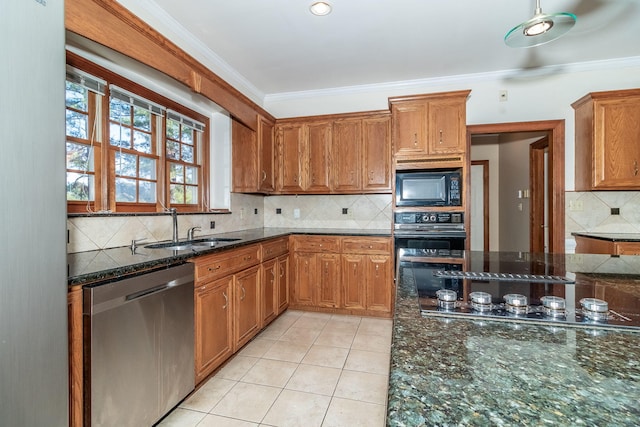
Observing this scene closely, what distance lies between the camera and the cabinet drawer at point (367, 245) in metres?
3.32

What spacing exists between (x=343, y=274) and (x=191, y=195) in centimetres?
180

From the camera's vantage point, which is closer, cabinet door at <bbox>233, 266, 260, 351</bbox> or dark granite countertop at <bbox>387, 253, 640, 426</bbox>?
dark granite countertop at <bbox>387, 253, 640, 426</bbox>

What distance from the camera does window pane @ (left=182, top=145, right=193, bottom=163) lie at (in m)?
3.07

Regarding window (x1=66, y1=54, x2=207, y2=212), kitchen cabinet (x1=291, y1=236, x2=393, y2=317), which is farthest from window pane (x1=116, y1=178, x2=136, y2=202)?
kitchen cabinet (x1=291, y1=236, x2=393, y2=317)

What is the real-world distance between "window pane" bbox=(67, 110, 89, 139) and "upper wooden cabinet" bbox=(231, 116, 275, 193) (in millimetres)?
1438

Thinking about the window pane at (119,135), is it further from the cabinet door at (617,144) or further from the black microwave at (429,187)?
the cabinet door at (617,144)

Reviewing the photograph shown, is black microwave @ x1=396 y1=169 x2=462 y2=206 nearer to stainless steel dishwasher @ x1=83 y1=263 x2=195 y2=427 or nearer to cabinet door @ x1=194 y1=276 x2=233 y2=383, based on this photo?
cabinet door @ x1=194 y1=276 x2=233 y2=383

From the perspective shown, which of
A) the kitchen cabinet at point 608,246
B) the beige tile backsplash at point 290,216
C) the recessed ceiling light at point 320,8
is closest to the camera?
the recessed ceiling light at point 320,8

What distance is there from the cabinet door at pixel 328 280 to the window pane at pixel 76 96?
2.42 m

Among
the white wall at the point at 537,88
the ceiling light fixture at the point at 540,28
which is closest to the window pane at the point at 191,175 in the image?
the white wall at the point at 537,88

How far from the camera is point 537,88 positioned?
134 inches

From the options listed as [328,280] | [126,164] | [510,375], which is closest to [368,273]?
[328,280]

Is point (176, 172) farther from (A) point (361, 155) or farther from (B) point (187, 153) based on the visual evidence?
(A) point (361, 155)

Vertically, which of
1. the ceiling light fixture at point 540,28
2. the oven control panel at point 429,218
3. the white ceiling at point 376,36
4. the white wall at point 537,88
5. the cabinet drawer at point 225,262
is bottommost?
the cabinet drawer at point 225,262
